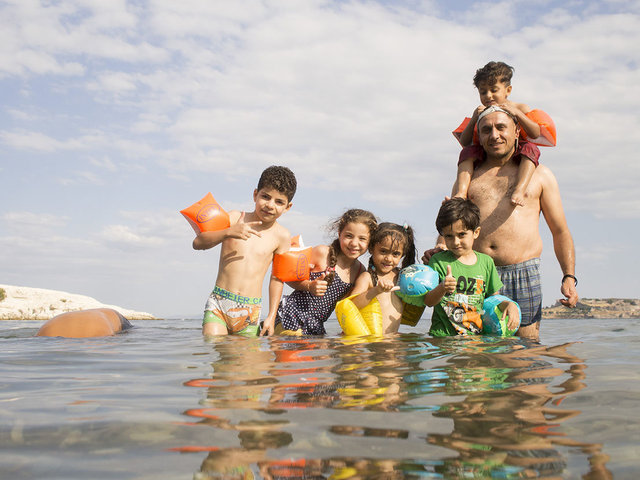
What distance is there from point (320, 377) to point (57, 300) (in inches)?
918

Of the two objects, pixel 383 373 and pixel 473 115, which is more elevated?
pixel 473 115

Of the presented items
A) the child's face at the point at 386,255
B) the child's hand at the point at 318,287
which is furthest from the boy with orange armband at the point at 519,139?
the child's hand at the point at 318,287

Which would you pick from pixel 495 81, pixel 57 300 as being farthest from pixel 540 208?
pixel 57 300

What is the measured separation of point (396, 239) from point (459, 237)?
889mm

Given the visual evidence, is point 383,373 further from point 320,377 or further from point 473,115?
point 473,115

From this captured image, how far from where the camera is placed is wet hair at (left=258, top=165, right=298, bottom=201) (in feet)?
20.0

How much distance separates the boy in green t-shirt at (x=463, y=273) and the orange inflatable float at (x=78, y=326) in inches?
164

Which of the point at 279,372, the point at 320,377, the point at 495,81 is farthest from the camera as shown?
the point at 495,81

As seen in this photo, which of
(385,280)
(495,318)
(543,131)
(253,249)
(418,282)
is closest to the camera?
(495,318)

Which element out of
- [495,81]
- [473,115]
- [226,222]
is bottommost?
[226,222]

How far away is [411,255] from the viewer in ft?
20.3

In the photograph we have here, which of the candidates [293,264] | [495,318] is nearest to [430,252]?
[495,318]

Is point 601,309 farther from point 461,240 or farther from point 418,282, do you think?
point 418,282

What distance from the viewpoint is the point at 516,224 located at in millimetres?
5270
